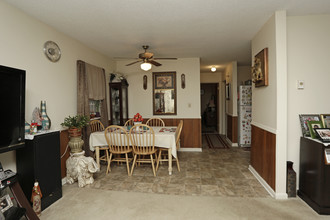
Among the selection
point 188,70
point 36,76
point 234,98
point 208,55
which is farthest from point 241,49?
point 36,76

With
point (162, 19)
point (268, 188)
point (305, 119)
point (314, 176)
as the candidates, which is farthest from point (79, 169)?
point (305, 119)

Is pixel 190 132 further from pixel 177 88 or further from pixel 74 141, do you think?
pixel 74 141

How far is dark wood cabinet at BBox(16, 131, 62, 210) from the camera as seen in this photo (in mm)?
2174

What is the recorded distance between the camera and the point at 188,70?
190 inches

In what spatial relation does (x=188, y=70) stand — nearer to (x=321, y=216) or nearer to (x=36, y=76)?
(x=36, y=76)

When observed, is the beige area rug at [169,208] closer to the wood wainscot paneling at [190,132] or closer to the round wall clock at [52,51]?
the round wall clock at [52,51]

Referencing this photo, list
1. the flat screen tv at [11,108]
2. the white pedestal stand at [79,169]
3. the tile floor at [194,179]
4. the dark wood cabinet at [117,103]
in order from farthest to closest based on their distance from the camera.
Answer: the dark wood cabinet at [117,103]
the white pedestal stand at [79,169]
the tile floor at [194,179]
the flat screen tv at [11,108]

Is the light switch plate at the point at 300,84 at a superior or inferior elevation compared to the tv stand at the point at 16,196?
superior

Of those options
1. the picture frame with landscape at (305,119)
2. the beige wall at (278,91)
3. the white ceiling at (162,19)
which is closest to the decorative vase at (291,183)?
the beige wall at (278,91)

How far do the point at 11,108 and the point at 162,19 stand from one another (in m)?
2.10

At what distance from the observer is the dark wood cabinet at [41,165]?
7.13 feet

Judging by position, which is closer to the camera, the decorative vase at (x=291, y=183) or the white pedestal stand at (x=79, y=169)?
the decorative vase at (x=291, y=183)

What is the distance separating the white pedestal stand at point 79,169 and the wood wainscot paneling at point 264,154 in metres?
2.64

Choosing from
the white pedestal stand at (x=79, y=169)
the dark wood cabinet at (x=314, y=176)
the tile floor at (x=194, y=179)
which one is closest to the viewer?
the dark wood cabinet at (x=314, y=176)
